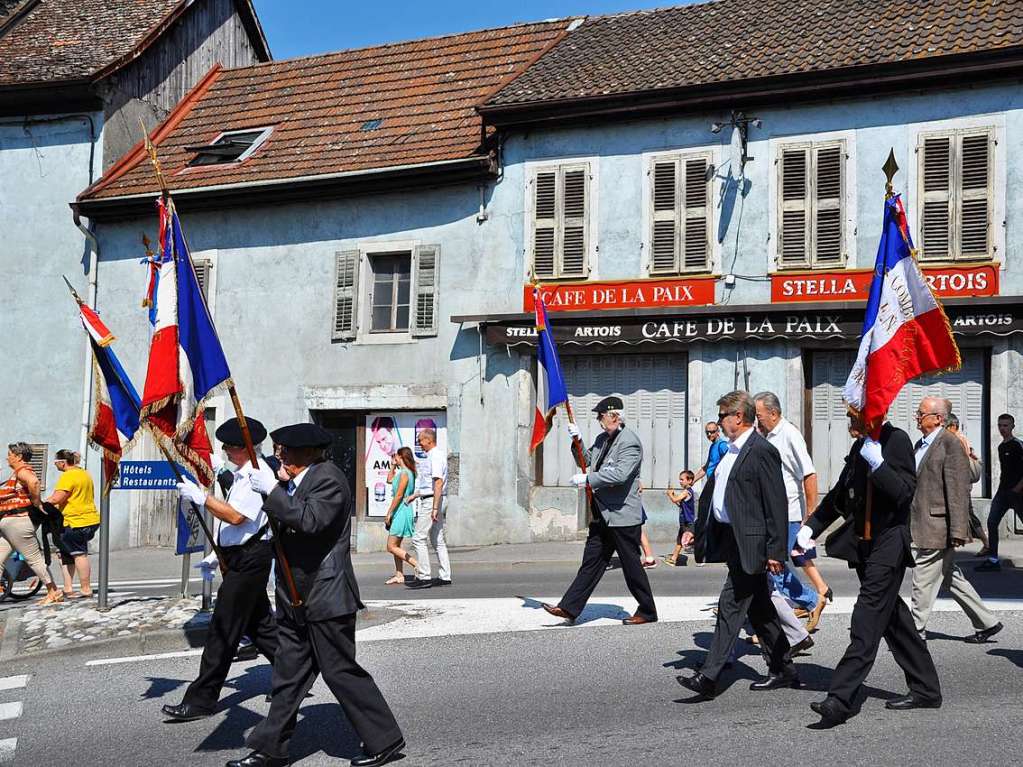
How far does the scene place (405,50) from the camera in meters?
24.0

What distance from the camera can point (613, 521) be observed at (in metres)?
9.56

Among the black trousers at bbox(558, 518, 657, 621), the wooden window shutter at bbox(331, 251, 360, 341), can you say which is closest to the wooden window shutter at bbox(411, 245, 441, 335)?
the wooden window shutter at bbox(331, 251, 360, 341)

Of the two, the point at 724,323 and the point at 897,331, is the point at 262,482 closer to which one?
the point at 897,331

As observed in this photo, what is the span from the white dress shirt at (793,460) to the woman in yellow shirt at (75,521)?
7.62 m

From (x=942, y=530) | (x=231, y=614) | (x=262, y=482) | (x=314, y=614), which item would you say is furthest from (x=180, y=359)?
(x=942, y=530)

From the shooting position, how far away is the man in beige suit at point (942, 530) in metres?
8.82

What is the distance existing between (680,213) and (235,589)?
1228 centimetres

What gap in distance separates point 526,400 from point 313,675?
1281 cm

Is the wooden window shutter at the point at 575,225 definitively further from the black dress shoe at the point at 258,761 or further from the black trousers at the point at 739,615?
the black dress shoe at the point at 258,761

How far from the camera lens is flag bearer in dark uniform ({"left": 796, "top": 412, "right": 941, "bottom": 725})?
681 cm

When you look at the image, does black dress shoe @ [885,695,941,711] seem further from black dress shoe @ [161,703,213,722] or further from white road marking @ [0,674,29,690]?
white road marking @ [0,674,29,690]

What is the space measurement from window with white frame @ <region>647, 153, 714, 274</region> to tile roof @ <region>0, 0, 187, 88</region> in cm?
1068

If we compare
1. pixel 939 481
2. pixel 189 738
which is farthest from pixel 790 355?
pixel 189 738

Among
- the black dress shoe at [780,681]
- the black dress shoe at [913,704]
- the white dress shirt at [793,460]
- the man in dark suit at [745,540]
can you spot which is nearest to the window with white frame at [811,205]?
the white dress shirt at [793,460]
